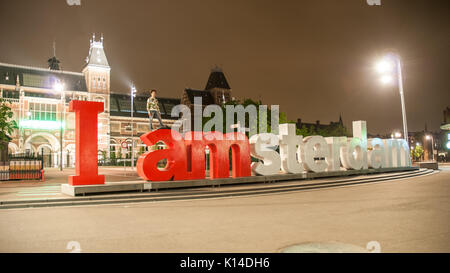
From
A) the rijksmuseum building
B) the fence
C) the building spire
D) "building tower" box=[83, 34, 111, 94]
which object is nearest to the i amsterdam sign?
the fence

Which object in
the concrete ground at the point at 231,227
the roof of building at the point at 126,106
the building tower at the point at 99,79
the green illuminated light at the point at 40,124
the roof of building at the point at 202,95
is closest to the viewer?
the concrete ground at the point at 231,227

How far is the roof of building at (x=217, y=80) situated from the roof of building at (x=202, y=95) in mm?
1915

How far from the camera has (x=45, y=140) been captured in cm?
5772

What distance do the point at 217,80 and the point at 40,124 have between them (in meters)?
44.9

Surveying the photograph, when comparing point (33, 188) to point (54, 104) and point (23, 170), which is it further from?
point (54, 104)

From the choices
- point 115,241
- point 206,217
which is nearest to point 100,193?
point 206,217

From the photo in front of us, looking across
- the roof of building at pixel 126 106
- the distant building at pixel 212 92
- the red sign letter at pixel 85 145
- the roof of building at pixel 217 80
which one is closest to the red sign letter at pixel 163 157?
the red sign letter at pixel 85 145

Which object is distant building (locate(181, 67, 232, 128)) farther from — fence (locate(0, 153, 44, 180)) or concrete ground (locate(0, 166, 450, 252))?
concrete ground (locate(0, 166, 450, 252))

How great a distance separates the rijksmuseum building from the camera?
2202 inches

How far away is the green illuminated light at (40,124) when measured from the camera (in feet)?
182

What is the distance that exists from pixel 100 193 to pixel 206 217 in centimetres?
642

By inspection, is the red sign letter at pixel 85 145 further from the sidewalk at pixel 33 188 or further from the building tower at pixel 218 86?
the building tower at pixel 218 86

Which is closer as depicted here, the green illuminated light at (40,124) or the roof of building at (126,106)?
the green illuminated light at (40,124)

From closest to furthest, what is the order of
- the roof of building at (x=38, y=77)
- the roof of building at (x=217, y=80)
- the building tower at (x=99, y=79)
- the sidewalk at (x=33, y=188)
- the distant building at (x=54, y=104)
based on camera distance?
the sidewalk at (x=33, y=188) < the distant building at (x=54, y=104) < the roof of building at (x=38, y=77) < the building tower at (x=99, y=79) < the roof of building at (x=217, y=80)
